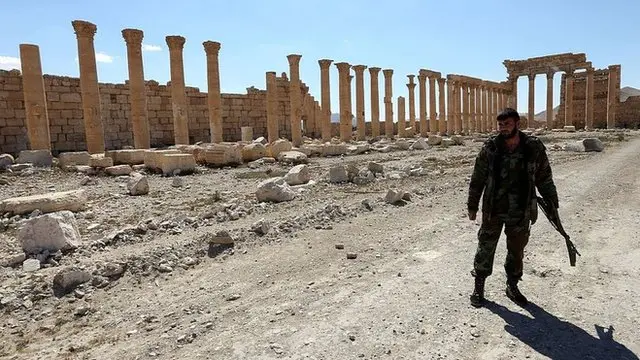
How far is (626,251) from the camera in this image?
5410 mm

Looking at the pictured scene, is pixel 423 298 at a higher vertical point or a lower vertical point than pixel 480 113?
lower

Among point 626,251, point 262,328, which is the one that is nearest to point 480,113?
point 626,251

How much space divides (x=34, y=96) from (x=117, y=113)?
6839 millimetres

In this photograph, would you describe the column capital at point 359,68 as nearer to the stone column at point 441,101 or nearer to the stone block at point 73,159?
the stone column at point 441,101

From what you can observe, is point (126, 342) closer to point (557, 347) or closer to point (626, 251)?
point (557, 347)

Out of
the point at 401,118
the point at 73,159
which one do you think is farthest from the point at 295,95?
the point at 401,118

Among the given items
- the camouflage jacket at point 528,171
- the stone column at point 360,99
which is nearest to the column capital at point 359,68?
the stone column at point 360,99

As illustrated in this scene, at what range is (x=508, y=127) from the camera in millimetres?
3850

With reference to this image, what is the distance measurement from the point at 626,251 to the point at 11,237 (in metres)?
8.49

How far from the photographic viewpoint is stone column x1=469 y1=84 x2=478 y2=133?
1811 inches

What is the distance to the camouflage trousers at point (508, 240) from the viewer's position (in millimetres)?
3912

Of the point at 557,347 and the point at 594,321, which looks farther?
the point at 594,321

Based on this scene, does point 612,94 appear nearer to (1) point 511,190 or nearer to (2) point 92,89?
(2) point 92,89

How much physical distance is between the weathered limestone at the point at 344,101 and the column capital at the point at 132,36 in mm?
13676
